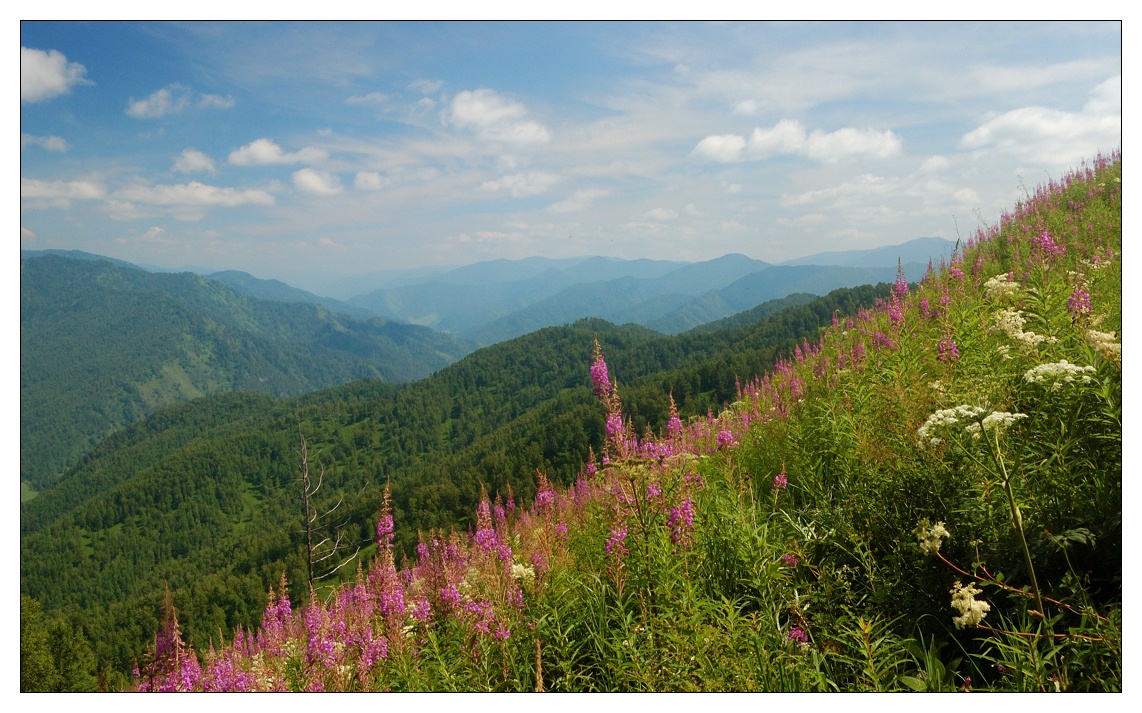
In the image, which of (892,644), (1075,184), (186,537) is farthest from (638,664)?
(186,537)

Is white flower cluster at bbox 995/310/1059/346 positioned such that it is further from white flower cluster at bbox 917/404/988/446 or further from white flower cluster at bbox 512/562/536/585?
white flower cluster at bbox 512/562/536/585

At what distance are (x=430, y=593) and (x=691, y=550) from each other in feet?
6.77

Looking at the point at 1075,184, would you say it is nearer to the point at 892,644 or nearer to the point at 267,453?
the point at 892,644

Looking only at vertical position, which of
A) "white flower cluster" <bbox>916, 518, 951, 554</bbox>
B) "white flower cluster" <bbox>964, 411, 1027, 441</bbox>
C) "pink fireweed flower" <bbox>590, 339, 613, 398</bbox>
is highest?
"pink fireweed flower" <bbox>590, 339, 613, 398</bbox>

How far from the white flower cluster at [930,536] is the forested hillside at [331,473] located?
175 ft

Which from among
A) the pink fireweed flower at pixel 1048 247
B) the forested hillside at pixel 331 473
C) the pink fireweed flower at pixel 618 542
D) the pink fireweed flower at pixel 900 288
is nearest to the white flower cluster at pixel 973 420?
the pink fireweed flower at pixel 618 542

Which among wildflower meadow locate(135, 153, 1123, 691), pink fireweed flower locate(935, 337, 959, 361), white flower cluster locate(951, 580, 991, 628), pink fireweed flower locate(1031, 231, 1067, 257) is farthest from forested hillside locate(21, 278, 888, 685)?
white flower cluster locate(951, 580, 991, 628)

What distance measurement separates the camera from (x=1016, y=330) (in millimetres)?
3965

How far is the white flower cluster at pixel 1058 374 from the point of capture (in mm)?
2965

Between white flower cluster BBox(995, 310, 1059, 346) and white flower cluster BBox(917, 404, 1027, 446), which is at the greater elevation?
white flower cluster BBox(995, 310, 1059, 346)

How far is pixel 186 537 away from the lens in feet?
463

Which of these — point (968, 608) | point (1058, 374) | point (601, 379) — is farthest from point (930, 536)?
point (601, 379)

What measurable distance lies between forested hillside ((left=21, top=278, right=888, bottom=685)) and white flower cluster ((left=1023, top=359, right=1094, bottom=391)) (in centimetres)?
5338

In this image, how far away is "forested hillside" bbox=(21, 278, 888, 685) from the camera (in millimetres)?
74000
